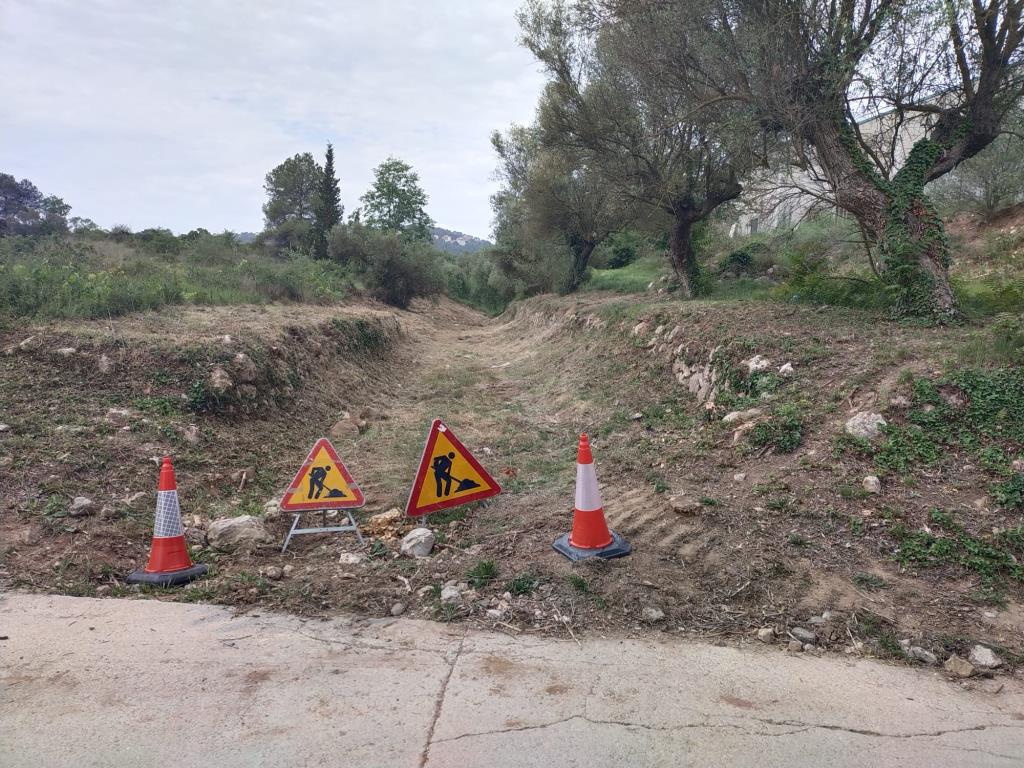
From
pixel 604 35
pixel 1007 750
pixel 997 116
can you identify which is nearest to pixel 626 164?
pixel 604 35

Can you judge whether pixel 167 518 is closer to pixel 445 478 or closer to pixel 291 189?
pixel 445 478

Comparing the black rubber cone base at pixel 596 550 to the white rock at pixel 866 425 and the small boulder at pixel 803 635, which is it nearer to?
the small boulder at pixel 803 635

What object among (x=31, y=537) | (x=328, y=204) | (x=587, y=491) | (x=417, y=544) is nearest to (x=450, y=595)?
(x=417, y=544)

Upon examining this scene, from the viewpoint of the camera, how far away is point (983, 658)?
3047 mm

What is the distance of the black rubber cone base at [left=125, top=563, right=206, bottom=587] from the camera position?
396 cm

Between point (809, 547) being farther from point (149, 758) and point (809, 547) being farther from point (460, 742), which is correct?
point (149, 758)

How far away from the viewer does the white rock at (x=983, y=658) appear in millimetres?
3002

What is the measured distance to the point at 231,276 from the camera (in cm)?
1541

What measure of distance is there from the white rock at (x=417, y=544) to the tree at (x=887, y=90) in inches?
261

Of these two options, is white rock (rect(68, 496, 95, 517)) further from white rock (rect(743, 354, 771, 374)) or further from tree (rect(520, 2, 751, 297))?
tree (rect(520, 2, 751, 297))

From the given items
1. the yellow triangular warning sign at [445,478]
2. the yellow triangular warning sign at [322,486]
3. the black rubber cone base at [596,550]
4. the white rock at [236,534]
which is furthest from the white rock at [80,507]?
the black rubber cone base at [596,550]

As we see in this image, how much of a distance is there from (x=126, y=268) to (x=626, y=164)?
450 inches

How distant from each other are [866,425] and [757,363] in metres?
2.00

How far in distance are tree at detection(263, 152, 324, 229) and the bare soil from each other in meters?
48.4
